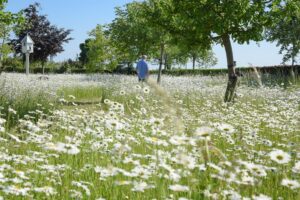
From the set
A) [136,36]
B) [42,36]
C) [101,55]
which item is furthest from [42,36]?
[136,36]

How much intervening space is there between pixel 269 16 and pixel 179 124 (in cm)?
1374

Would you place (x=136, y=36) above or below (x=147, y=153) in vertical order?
above

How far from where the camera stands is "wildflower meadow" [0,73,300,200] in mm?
2807

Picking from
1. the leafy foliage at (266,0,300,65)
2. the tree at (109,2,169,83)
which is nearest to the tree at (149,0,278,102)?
the tree at (109,2,169,83)

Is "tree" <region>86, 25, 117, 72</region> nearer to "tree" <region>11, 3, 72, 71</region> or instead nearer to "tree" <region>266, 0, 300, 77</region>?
"tree" <region>11, 3, 72, 71</region>

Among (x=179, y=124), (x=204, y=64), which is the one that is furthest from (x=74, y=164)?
(x=204, y=64)

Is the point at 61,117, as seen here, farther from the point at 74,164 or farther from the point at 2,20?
the point at 2,20

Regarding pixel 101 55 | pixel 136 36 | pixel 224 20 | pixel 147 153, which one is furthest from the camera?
pixel 101 55

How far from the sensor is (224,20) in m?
14.2

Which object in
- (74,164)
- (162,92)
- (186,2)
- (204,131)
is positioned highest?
(186,2)

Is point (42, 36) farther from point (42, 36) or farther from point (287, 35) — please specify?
point (287, 35)

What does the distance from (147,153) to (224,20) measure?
963cm

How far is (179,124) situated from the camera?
5.63ft

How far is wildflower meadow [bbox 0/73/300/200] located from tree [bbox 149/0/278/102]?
2099mm
